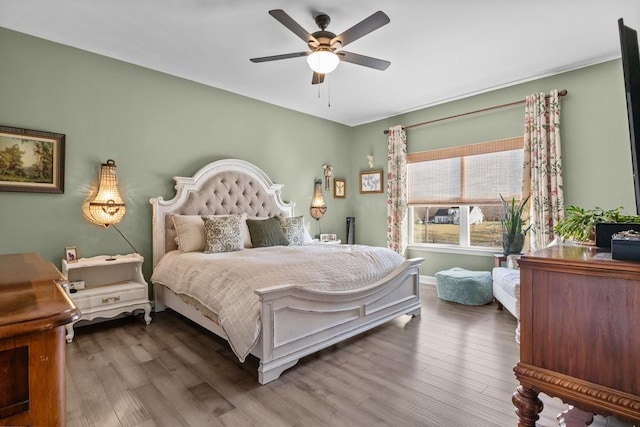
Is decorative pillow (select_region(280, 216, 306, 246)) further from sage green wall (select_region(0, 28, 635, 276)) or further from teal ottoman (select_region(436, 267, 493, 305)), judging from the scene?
teal ottoman (select_region(436, 267, 493, 305))

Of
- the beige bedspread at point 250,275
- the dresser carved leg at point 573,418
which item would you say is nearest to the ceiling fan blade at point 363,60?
the beige bedspread at point 250,275

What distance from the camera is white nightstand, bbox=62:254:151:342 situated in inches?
112

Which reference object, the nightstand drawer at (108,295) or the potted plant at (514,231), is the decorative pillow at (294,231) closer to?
the nightstand drawer at (108,295)

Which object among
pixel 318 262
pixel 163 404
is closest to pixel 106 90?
pixel 318 262

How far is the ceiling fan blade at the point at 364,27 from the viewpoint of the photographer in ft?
6.91

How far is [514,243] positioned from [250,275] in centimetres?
319

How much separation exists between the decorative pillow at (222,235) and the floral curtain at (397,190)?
2610 mm

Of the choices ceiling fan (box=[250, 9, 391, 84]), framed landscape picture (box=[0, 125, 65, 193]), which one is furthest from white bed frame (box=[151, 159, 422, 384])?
ceiling fan (box=[250, 9, 391, 84])

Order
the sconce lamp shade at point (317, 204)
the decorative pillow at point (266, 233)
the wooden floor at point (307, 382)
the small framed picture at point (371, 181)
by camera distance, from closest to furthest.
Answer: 1. the wooden floor at point (307, 382)
2. the decorative pillow at point (266, 233)
3. the sconce lamp shade at point (317, 204)
4. the small framed picture at point (371, 181)

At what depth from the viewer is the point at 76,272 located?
3.09m

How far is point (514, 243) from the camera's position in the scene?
377 centimetres

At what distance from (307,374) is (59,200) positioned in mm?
2848

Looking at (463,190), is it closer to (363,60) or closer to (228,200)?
(363,60)

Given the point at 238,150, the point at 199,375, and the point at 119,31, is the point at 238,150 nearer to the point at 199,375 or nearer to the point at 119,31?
the point at 119,31
